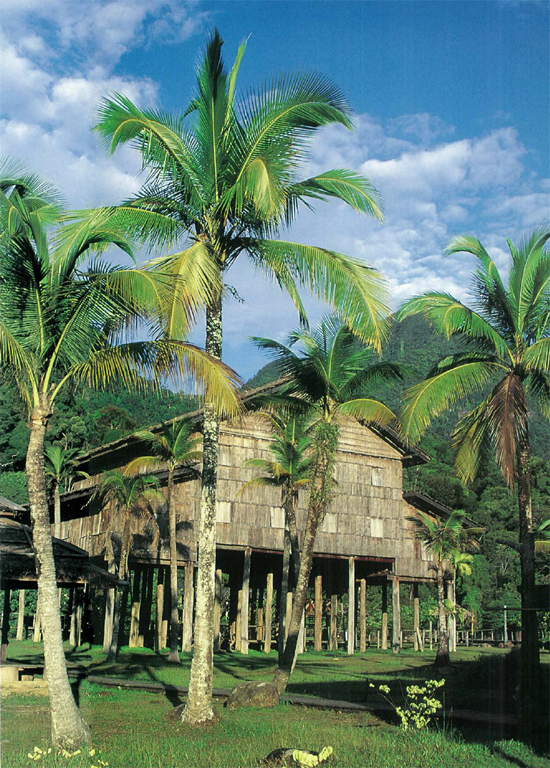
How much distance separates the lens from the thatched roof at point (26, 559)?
17875mm

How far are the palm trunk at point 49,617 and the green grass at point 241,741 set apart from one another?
1.27 ft

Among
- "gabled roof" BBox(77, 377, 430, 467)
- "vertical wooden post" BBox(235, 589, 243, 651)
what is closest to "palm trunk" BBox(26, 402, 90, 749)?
"gabled roof" BBox(77, 377, 430, 467)

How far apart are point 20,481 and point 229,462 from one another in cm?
1976

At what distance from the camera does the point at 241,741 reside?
12.4m

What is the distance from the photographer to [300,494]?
35.6 m

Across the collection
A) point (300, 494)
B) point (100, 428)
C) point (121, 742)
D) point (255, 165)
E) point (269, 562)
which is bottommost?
point (121, 742)

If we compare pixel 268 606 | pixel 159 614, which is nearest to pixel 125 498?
pixel 159 614

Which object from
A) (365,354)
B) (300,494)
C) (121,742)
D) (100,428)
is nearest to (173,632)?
(300,494)

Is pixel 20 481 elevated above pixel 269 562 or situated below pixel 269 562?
above

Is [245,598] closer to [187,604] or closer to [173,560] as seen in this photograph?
[187,604]

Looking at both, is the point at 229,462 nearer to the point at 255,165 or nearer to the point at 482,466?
the point at 482,466

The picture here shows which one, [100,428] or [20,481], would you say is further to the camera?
[100,428]

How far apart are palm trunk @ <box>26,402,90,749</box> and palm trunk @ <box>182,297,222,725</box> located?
7.69 feet

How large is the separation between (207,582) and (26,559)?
6.17 meters
